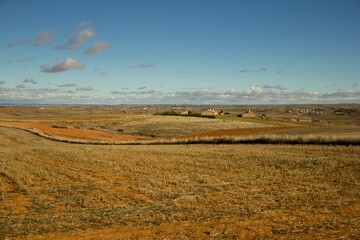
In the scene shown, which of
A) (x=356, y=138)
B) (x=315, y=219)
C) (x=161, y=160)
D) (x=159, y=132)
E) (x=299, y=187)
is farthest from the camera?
(x=159, y=132)

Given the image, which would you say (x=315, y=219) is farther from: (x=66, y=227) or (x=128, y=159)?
(x=128, y=159)

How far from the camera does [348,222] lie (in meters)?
10.1

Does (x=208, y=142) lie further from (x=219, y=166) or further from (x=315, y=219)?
(x=315, y=219)

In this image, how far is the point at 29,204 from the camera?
12797 mm

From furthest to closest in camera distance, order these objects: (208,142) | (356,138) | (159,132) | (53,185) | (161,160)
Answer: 1. (159,132)
2. (208,142)
3. (356,138)
4. (161,160)
5. (53,185)

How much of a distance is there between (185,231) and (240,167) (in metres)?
11.8

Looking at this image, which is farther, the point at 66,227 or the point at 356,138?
the point at 356,138

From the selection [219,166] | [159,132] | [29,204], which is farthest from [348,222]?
[159,132]

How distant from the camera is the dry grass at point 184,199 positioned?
383 inches

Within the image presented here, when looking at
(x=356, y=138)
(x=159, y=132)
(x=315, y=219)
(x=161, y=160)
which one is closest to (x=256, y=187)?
(x=315, y=219)

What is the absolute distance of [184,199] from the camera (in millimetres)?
13375

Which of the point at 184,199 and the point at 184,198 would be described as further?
the point at 184,198

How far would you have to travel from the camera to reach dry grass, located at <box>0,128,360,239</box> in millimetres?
9734

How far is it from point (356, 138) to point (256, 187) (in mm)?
20580
